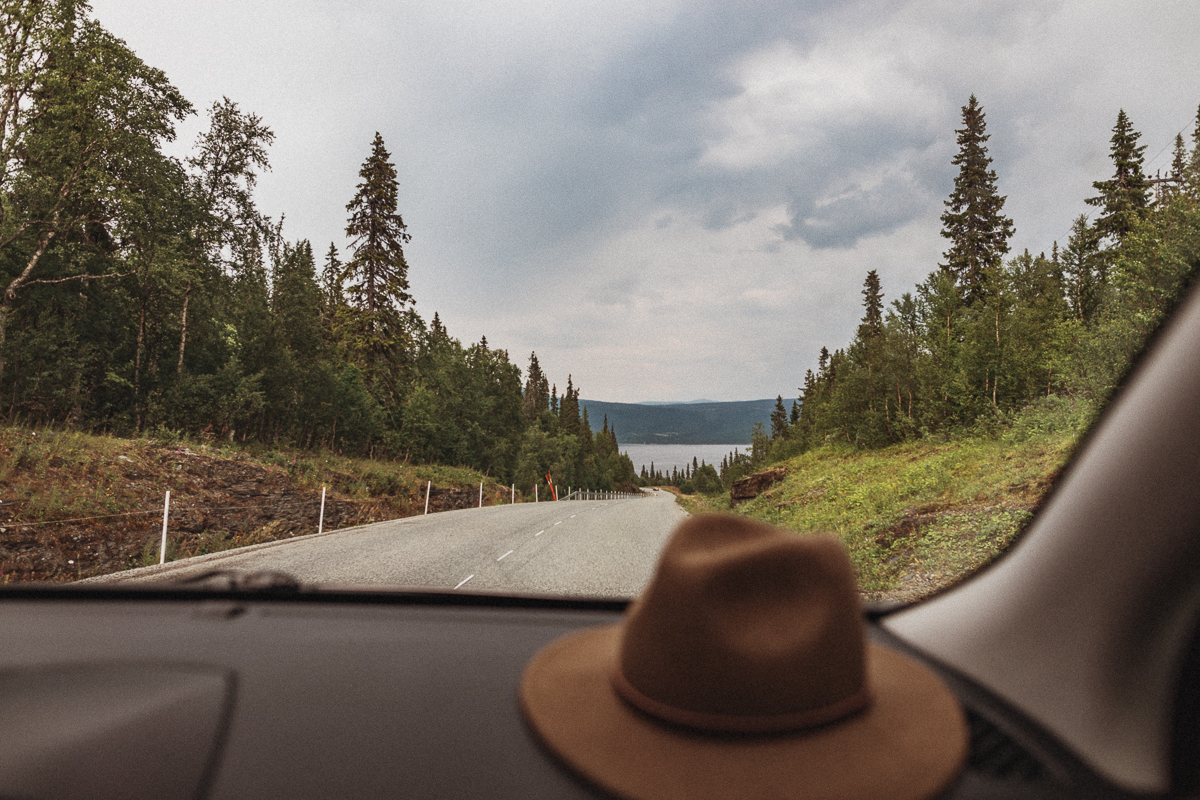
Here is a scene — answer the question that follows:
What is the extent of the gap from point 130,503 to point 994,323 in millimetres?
26243

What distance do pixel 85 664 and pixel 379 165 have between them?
3152cm

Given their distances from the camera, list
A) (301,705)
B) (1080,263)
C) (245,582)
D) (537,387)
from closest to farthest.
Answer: (301,705) < (245,582) < (1080,263) < (537,387)

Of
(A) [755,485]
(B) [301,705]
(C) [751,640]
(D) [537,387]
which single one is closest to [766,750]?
(C) [751,640]

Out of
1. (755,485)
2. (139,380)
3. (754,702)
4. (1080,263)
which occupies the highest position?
(1080,263)

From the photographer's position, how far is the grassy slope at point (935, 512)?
204 inches

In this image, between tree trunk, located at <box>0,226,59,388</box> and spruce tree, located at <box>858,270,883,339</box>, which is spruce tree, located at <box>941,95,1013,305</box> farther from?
tree trunk, located at <box>0,226,59,388</box>

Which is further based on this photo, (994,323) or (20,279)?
(994,323)

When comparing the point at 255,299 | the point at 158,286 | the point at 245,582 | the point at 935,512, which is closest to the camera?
the point at 245,582

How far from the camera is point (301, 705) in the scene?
1362 mm

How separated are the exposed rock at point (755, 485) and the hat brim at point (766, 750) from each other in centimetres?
2482

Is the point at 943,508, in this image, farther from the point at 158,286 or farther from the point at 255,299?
the point at 255,299

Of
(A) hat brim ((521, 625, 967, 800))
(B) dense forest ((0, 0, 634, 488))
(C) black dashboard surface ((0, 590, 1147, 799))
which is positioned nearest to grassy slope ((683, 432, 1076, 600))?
(A) hat brim ((521, 625, 967, 800))

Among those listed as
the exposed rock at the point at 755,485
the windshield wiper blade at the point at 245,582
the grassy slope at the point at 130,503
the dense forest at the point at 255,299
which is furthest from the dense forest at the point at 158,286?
the exposed rock at the point at 755,485

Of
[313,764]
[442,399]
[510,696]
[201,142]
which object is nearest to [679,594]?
[510,696]
